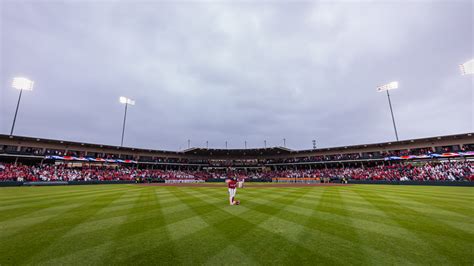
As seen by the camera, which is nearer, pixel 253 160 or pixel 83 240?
pixel 83 240

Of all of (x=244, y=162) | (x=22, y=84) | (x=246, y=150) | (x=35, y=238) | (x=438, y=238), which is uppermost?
(x=22, y=84)

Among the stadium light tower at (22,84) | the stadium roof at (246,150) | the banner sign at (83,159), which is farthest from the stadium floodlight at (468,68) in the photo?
the stadium light tower at (22,84)

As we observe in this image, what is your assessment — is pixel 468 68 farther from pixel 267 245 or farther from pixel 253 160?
pixel 253 160

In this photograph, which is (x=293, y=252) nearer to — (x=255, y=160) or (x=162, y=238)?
(x=162, y=238)

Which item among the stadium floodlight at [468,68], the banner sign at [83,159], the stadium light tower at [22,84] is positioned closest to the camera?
the stadium floodlight at [468,68]

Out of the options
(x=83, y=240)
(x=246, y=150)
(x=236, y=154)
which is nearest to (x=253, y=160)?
(x=236, y=154)

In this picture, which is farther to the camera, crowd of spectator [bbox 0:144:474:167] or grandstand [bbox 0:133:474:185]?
crowd of spectator [bbox 0:144:474:167]

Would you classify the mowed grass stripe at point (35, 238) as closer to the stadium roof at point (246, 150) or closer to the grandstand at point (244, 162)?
the grandstand at point (244, 162)

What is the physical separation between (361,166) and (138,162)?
62.2 metres

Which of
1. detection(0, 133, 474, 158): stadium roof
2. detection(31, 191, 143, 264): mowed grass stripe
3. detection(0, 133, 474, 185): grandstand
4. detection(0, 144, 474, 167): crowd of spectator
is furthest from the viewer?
detection(0, 133, 474, 158): stadium roof

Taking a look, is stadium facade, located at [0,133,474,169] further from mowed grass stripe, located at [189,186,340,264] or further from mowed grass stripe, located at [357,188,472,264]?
mowed grass stripe, located at [189,186,340,264]

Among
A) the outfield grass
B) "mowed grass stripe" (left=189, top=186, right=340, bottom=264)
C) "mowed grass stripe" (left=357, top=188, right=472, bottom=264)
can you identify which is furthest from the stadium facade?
"mowed grass stripe" (left=189, top=186, right=340, bottom=264)

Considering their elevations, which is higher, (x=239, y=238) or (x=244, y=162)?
(x=244, y=162)

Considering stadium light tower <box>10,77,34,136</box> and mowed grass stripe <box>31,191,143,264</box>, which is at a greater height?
stadium light tower <box>10,77,34,136</box>
